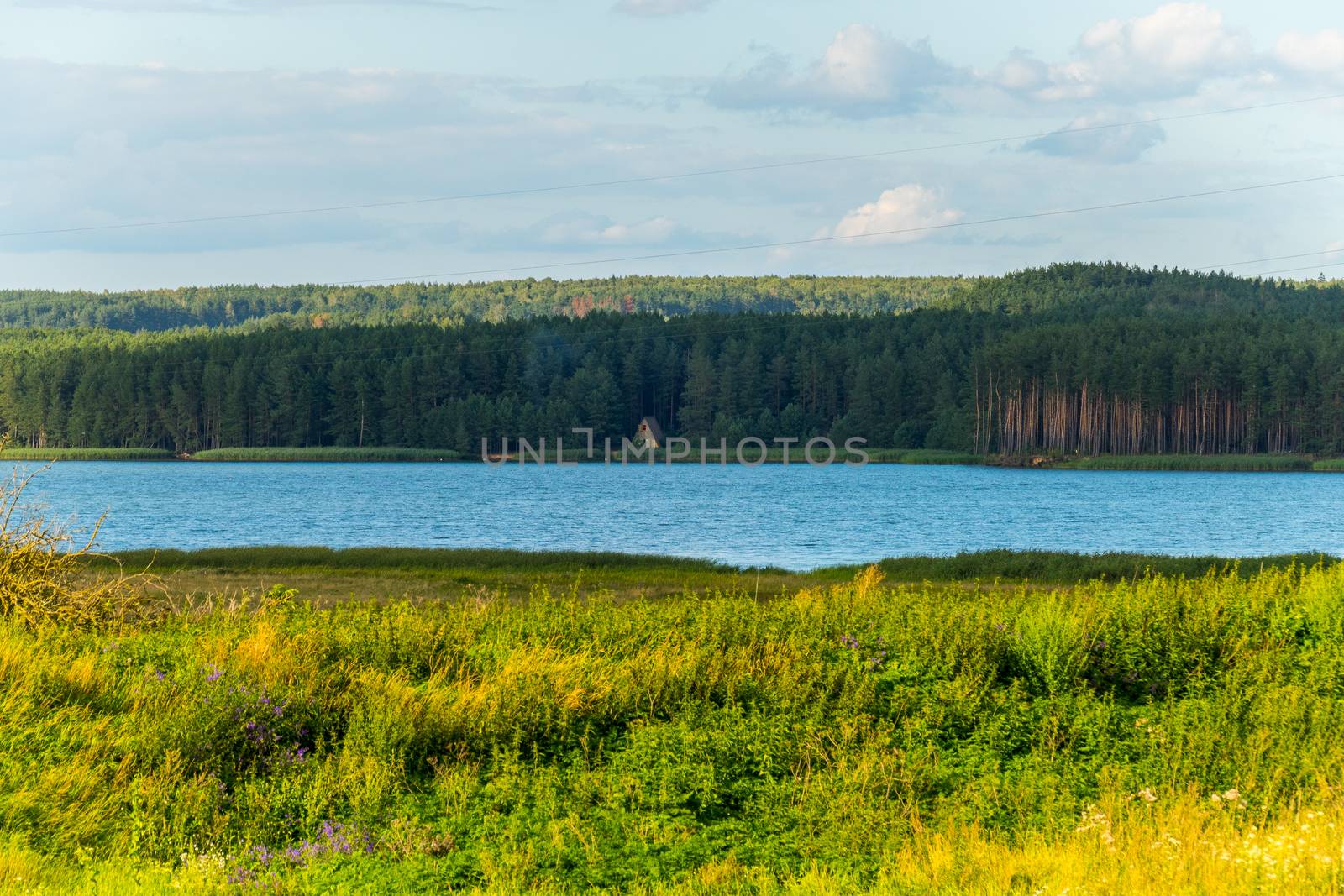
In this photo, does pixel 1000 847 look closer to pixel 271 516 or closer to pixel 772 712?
pixel 772 712

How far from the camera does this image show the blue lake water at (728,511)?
142 ft

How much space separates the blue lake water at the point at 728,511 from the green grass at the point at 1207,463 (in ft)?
17.1

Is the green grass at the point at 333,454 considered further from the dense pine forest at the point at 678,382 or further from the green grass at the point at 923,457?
the green grass at the point at 923,457

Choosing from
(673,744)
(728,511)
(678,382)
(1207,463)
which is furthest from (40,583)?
(678,382)

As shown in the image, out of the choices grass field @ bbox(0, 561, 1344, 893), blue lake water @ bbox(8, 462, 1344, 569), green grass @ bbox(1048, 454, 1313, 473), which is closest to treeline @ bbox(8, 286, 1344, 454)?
green grass @ bbox(1048, 454, 1313, 473)

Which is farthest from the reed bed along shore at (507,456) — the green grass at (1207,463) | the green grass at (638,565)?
the green grass at (638,565)

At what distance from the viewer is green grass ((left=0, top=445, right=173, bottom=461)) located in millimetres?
132625

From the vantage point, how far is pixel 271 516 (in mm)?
55562

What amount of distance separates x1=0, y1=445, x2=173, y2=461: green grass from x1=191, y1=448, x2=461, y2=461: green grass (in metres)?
5.89

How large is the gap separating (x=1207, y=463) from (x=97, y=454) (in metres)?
110

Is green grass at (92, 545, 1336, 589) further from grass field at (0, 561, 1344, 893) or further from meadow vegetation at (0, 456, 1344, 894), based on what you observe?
grass field at (0, 561, 1344, 893)

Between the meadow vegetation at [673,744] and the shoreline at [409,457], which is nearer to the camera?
the meadow vegetation at [673,744]

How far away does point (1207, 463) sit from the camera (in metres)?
111

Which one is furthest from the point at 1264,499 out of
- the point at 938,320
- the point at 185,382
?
the point at 185,382
